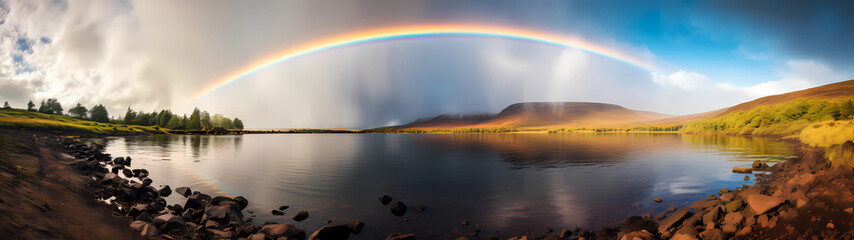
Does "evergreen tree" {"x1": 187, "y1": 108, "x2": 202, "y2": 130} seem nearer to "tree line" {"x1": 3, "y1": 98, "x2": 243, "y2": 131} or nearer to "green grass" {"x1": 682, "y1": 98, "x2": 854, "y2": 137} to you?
"tree line" {"x1": 3, "y1": 98, "x2": 243, "y2": 131}

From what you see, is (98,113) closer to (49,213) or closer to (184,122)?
(184,122)

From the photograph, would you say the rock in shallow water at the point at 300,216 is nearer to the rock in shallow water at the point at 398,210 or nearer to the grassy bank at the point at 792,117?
the rock in shallow water at the point at 398,210

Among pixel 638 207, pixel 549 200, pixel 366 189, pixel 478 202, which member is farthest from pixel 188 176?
pixel 638 207

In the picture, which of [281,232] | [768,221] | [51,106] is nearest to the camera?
[768,221]

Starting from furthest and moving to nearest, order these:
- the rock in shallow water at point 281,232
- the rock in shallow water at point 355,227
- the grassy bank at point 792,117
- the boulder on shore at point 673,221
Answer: the grassy bank at point 792,117, the rock in shallow water at point 355,227, the boulder on shore at point 673,221, the rock in shallow water at point 281,232

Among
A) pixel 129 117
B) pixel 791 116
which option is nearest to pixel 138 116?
pixel 129 117

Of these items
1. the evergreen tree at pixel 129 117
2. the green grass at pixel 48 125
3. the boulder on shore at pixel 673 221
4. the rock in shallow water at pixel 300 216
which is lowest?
the rock in shallow water at pixel 300 216

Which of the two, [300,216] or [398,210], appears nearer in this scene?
[300,216]

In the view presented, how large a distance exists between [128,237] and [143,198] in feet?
26.5

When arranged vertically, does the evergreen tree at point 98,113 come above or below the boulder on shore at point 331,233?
above

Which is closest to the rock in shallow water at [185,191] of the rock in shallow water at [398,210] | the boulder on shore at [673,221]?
the rock in shallow water at [398,210]

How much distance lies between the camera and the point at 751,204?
976 centimetres

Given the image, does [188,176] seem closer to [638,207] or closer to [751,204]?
[638,207]

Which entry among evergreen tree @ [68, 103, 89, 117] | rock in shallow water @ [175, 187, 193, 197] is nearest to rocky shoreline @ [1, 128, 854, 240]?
rock in shallow water @ [175, 187, 193, 197]
